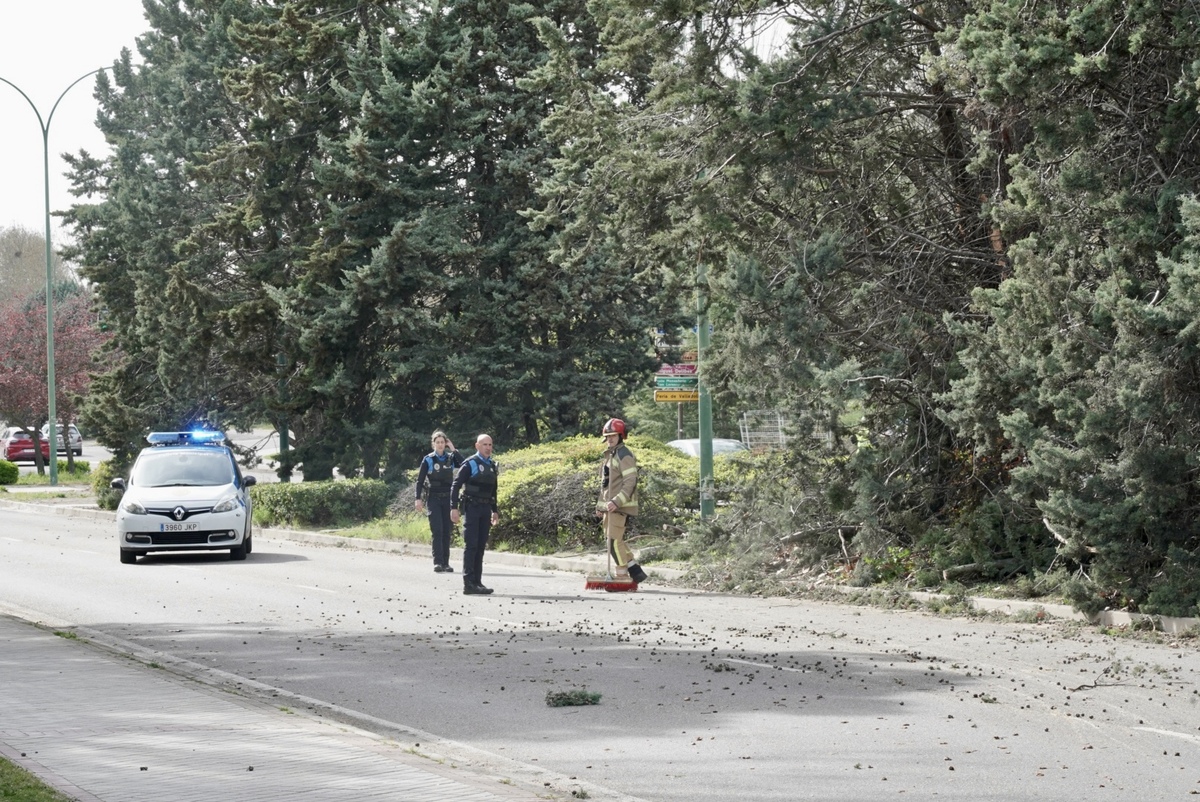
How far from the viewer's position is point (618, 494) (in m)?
17.3

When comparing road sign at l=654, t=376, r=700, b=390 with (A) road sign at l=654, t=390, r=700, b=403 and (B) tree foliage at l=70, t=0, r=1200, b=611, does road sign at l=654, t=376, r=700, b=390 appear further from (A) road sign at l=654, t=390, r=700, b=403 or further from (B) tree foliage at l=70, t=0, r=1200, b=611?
(B) tree foliage at l=70, t=0, r=1200, b=611

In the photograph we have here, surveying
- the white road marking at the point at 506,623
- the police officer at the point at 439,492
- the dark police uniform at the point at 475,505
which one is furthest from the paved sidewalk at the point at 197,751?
the police officer at the point at 439,492

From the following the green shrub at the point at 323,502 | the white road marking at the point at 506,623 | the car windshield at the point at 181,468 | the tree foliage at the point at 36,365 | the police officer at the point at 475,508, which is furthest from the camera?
the tree foliage at the point at 36,365

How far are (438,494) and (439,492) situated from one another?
3cm

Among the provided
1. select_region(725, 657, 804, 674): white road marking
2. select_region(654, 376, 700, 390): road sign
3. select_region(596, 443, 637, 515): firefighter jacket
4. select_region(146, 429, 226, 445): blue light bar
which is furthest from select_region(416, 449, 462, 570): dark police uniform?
select_region(725, 657, 804, 674): white road marking

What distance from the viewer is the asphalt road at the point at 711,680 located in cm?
777

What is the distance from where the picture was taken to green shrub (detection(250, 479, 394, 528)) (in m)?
29.7

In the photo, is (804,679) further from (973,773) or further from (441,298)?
(441,298)

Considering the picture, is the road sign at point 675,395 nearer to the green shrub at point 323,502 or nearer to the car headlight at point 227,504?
the car headlight at point 227,504

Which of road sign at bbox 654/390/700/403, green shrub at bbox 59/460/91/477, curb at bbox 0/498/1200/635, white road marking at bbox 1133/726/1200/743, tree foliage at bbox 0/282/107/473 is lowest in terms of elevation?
white road marking at bbox 1133/726/1200/743

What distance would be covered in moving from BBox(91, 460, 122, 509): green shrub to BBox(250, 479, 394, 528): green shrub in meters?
6.42

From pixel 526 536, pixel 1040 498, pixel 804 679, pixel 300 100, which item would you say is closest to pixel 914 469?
pixel 1040 498

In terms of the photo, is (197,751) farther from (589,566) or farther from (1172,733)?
(589,566)

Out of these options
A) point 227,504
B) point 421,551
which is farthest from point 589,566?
point 227,504
